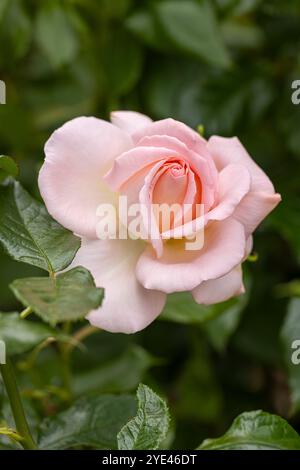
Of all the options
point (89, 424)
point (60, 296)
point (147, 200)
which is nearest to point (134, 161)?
point (147, 200)

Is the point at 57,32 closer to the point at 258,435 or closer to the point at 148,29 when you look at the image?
the point at 148,29

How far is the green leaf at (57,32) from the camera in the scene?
1.13 metres

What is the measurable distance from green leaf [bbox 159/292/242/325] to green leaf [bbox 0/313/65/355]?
0.40 m

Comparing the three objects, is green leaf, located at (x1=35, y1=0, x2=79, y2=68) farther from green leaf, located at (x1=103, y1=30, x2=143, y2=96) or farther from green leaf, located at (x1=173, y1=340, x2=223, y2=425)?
green leaf, located at (x1=173, y1=340, x2=223, y2=425)

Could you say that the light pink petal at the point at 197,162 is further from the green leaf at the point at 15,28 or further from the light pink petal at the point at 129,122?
the green leaf at the point at 15,28

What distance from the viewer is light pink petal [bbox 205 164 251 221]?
23.1 inches

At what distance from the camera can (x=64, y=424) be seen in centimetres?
72

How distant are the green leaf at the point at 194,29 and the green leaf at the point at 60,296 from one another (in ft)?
2.10

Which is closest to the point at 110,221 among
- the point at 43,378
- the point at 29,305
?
the point at 29,305

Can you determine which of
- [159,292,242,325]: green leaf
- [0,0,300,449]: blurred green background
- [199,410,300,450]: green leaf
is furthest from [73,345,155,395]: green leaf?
[199,410,300,450]: green leaf

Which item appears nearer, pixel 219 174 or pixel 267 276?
pixel 219 174

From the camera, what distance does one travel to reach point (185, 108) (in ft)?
3.79
